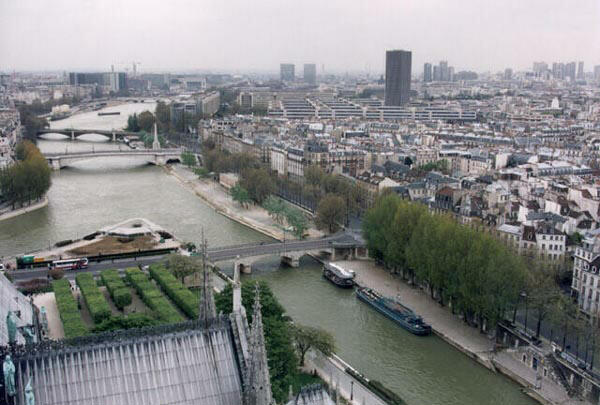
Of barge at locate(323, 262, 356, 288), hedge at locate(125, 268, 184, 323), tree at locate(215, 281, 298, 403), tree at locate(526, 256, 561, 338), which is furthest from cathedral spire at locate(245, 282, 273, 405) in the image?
barge at locate(323, 262, 356, 288)

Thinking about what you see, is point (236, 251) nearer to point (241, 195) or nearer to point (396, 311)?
point (396, 311)

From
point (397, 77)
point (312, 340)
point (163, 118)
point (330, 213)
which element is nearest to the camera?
point (312, 340)

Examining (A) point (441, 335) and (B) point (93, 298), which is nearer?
(A) point (441, 335)

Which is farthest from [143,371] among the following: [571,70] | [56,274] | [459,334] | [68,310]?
[571,70]

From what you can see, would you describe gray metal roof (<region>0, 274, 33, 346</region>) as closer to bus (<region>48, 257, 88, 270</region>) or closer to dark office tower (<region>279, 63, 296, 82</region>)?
bus (<region>48, 257, 88, 270</region>)

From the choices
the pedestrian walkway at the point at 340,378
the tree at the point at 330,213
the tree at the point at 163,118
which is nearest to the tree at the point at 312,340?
the pedestrian walkway at the point at 340,378

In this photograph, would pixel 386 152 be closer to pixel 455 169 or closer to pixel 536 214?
pixel 455 169

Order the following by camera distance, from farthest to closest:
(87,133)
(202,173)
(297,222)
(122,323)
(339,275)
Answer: (87,133) → (202,173) → (297,222) → (339,275) → (122,323)
